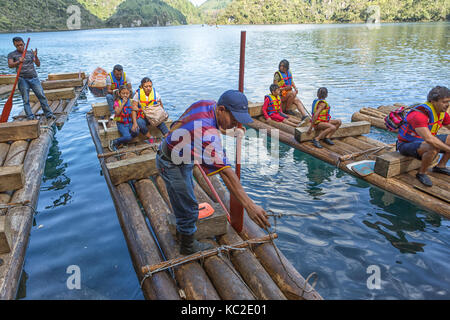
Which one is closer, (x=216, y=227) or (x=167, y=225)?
(x=216, y=227)

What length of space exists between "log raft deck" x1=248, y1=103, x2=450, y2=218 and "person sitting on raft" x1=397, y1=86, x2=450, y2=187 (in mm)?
207

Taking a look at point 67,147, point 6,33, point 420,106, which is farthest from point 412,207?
point 6,33

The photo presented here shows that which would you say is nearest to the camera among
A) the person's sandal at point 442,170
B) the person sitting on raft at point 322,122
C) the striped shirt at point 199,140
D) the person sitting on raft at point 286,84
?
the striped shirt at point 199,140

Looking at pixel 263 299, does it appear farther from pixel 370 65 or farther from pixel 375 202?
pixel 370 65

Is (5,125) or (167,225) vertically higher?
(5,125)

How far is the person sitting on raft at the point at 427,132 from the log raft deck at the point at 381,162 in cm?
21

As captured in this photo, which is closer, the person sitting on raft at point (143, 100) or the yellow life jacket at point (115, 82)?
the person sitting on raft at point (143, 100)

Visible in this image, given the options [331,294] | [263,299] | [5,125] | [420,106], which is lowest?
[331,294]

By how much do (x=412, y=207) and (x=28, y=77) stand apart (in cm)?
1133

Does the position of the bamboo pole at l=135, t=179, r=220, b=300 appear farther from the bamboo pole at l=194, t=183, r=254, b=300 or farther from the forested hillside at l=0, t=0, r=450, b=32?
the forested hillside at l=0, t=0, r=450, b=32

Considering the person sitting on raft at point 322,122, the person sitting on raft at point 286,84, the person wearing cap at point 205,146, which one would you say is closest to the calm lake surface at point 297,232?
the person sitting on raft at point 322,122

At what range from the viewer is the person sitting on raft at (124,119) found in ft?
25.8

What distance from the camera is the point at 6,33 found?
93312mm

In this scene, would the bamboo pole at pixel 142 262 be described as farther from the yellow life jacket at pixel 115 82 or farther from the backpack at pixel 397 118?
the backpack at pixel 397 118
